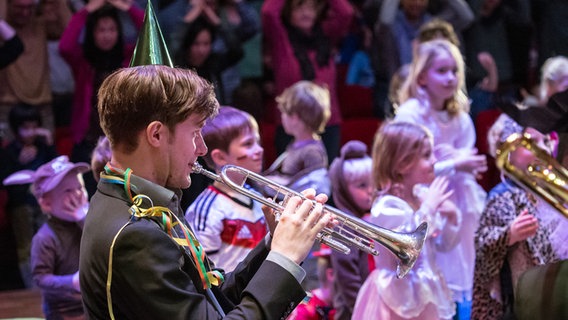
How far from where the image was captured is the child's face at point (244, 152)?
407cm

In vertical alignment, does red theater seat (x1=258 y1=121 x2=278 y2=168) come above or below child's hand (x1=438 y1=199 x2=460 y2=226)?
below

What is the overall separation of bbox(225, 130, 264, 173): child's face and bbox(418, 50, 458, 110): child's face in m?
1.89

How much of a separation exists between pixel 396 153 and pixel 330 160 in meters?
2.96

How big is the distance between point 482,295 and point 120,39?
3615 millimetres

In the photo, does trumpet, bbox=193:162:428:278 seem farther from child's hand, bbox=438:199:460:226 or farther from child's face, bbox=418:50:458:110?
child's face, bbox=418:50:458:110

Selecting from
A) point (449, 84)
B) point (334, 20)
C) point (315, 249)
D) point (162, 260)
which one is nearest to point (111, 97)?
point (162, 260)

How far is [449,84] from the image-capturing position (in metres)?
5.59

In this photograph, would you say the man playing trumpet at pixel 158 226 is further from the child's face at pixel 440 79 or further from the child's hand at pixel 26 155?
the child's hand at pixel 26 155

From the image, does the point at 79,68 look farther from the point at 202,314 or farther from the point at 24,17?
the point at 202,314

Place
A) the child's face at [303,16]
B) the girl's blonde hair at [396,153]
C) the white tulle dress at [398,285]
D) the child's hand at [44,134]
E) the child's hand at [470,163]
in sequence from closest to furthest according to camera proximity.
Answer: the white tulle dress at [398,285]
the girl's blonde hair at [396,153]
the child's hand at [470,163]
the child's hand at [44,134]
the child's face at [303,16]

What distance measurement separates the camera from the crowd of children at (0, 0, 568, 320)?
3859 mm

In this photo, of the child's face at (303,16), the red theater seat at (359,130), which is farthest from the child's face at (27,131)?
the red theater seat at (359,130)

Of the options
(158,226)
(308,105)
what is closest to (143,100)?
(158,226)

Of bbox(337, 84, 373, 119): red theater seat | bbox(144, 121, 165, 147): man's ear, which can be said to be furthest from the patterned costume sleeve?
bbox(337, 84, 373, 119): red theater seat
